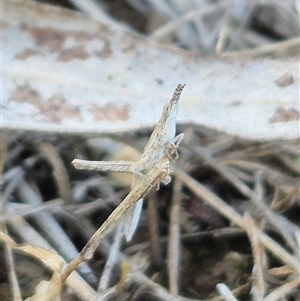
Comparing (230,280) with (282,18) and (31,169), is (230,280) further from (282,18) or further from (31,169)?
(282,18)

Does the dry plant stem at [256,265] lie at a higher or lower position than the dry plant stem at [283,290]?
higher

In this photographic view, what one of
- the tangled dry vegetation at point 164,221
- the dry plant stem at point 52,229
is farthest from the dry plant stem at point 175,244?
the dry plant stem at point 52,229

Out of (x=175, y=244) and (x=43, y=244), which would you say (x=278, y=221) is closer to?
(x=175, y=244)

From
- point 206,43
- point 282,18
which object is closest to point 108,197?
point 206,43

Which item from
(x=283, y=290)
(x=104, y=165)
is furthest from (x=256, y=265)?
(x=104, y=165)

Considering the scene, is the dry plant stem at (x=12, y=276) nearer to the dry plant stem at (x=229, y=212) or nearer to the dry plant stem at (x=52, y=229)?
the dry plant stem at (x=52, y=229)

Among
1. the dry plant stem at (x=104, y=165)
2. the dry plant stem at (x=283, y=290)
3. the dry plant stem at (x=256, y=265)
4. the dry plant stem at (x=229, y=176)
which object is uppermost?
the dry plant stem at (x=104, y=165)

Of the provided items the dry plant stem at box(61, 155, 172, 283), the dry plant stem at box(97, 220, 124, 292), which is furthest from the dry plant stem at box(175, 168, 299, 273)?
the dry plant stem at box(61, 155, 172, 283)
